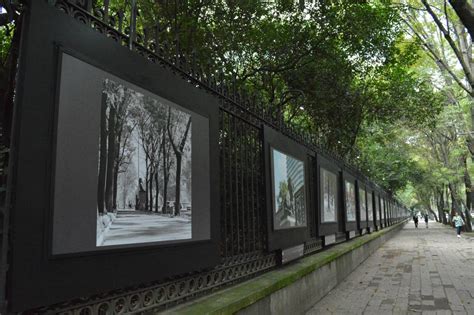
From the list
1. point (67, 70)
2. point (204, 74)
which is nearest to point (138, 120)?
point (67, 70)

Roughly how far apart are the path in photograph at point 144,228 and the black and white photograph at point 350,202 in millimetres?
9227

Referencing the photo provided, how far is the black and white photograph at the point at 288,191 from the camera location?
20.7ft

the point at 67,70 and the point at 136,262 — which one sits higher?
the point at 67,70

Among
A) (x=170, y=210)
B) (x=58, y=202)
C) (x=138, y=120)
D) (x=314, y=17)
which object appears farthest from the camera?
(x=314, y=17)

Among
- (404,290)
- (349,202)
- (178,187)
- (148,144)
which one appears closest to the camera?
(148,144)

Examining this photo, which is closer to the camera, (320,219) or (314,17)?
(320,219)

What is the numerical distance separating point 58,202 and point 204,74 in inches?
102

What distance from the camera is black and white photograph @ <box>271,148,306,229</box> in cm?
632

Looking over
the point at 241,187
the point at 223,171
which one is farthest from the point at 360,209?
the point at 223,171

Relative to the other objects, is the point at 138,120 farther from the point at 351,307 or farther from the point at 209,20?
the point at 209,20

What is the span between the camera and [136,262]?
312 cm

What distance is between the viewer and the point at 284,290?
5.75m

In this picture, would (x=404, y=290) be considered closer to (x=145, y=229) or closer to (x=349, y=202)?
(x=349, y=202)

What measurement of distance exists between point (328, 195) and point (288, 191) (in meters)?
3.22
